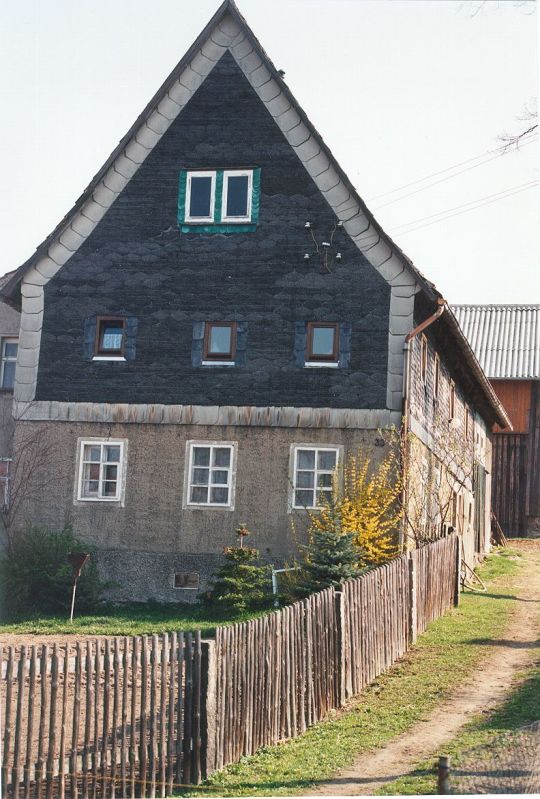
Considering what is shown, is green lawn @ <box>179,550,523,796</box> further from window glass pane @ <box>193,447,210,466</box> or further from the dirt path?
window glass pane @ <box>193,447,210,466</box>

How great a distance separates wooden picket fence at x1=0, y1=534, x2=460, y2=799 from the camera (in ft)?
34.0

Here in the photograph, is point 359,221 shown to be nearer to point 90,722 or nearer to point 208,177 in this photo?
point 208,177

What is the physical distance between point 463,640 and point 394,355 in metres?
6.08

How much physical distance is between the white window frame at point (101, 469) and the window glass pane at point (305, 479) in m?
3.58

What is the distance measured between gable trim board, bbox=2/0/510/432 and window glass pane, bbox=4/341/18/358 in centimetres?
546

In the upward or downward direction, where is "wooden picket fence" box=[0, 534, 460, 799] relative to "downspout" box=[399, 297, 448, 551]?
downward

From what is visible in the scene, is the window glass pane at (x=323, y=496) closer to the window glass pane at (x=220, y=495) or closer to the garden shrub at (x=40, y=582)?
the window glass pane at (x=220, y=495)

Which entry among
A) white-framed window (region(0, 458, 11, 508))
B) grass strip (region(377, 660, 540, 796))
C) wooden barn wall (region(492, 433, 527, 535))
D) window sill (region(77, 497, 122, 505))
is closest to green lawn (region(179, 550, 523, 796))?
grass strip (region(377, 660, 540, 796))

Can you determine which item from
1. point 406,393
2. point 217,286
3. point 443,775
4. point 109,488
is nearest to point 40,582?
point 109,488

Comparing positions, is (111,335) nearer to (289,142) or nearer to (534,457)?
(289,142)

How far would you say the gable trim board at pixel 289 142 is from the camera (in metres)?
22.8

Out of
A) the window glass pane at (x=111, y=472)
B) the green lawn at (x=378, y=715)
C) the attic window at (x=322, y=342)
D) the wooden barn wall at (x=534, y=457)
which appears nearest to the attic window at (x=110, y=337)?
the window glass pane at (x=111, y=472)

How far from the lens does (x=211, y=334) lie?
76.9 ft

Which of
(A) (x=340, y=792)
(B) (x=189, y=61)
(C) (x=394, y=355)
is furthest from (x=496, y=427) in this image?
(A) (x=340, y=792)
